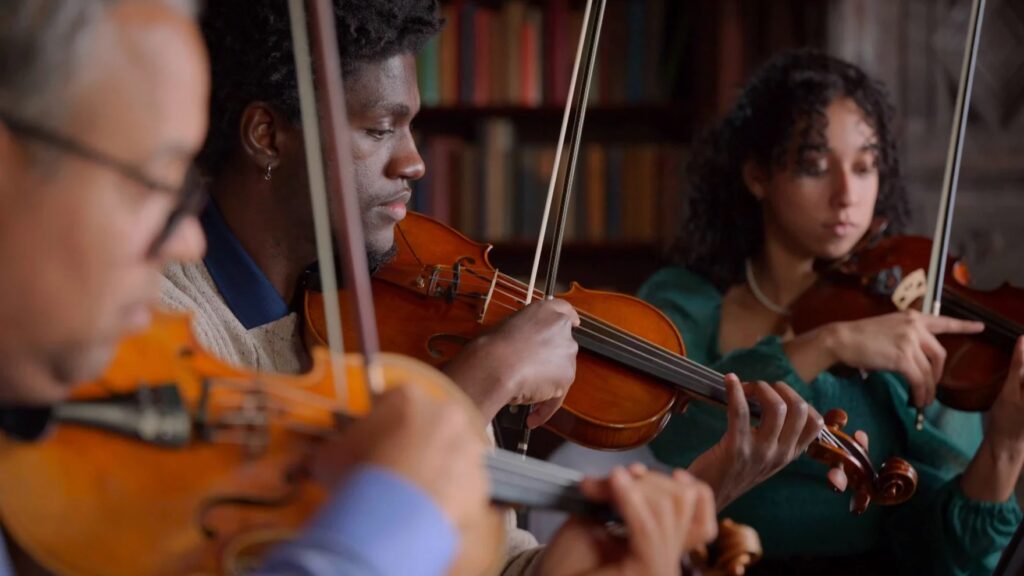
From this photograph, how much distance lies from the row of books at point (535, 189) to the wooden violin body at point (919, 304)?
1.02 metres

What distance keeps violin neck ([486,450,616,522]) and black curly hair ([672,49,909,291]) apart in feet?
3.13

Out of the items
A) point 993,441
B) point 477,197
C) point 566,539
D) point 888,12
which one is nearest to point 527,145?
point 477,197

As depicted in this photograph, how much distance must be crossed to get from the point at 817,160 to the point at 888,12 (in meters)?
0.93

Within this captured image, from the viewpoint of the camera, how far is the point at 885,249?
55.8 inches

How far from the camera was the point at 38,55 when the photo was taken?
0.51 metres

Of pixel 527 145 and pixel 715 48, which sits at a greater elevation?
pixel 715 48

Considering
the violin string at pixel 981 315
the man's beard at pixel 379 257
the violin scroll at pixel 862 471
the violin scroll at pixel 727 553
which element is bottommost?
the violin scroll at pixel 862 471

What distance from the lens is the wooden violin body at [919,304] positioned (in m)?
1.33

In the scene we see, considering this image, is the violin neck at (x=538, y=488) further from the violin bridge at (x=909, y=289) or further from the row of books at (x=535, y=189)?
the row of books at (x=535, y=189)

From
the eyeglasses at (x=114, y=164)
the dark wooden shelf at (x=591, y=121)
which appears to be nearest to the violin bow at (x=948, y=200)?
the eyeglasses at (x=114, y=164)

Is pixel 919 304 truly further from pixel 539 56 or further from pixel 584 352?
pixel 539 56

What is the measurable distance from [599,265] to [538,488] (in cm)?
205

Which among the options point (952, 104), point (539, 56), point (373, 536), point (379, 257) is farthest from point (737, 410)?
point (539, 56)

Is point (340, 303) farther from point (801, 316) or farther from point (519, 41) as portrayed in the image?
point (519, 41)
